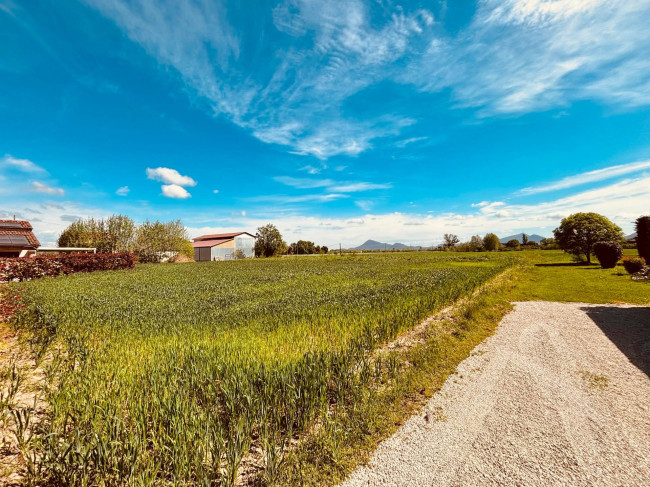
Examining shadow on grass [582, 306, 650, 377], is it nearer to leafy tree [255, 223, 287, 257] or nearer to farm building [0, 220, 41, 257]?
farm building [0, 220, 41, 257]

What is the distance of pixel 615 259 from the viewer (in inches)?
1025

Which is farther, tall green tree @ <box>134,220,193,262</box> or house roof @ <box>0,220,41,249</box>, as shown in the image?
tall green tree @ <box>134,220,193,262</box>

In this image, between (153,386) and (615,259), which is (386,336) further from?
(615,259)

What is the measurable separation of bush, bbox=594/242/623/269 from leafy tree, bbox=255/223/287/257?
59003mm

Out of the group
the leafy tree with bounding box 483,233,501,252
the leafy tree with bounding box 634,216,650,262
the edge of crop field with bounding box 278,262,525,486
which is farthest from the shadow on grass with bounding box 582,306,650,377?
the leafy tree with bounding box 483,233,501,252

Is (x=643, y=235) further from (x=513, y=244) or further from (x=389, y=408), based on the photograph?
(x=513, y=244)

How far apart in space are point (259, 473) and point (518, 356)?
23.4ft

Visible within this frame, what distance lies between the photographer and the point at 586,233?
32.0 metres

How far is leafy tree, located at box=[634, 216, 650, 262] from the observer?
14344 millimetres

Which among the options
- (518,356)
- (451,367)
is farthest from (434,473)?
(518,356)

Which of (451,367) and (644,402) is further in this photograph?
(451,367)

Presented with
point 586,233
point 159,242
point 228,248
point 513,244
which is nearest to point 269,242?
point 228,248

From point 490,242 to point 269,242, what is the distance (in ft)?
228

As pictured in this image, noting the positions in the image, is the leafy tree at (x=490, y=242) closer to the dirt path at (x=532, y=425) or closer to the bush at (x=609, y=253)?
the bush at (x=609, y=253)
